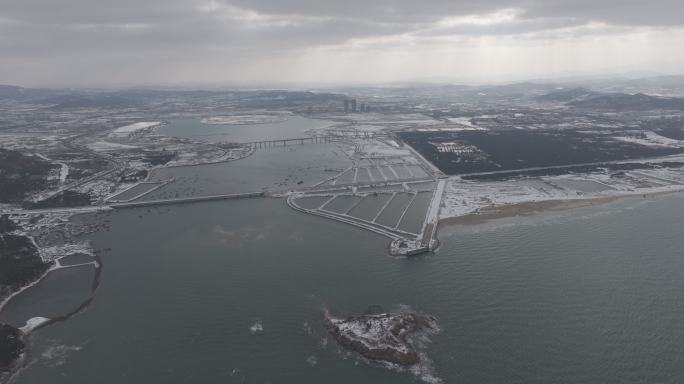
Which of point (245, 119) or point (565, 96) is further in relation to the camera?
point (565, 96)

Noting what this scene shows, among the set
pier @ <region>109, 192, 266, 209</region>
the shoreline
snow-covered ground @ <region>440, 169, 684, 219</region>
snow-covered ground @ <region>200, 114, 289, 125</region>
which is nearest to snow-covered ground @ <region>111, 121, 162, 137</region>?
snow-covered ground @ <region>200, 114, 289, 125</region>

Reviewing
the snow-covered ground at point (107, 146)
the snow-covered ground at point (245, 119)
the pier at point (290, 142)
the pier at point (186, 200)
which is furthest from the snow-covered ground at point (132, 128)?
the pier at point (186, 200)

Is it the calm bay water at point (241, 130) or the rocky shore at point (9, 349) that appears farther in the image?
the calm bay water at point (241, 130)

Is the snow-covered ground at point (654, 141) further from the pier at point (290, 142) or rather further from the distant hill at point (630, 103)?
the pier at point (290, 142)

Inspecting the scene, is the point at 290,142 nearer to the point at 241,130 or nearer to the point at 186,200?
the point at 241,130

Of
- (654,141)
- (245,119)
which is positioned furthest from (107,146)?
(654,141)
